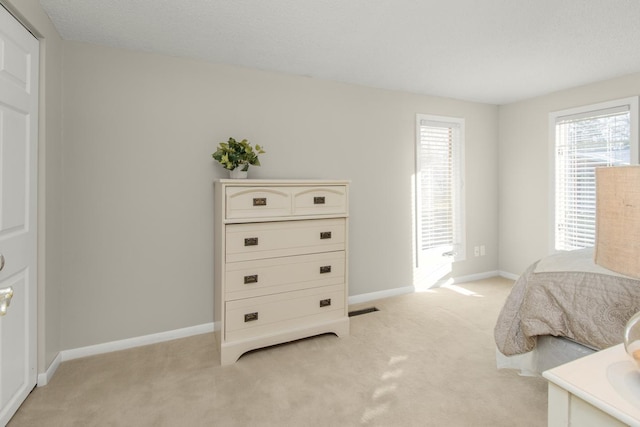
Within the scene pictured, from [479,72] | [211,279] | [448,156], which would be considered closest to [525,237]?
[448,156]

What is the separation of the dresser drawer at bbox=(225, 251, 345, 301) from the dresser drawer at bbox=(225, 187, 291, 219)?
35 cm

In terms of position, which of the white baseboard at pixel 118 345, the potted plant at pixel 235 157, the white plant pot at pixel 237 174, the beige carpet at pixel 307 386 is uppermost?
the potted plant at pixel 235 157

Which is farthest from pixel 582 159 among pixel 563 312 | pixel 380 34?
pixel 380 34

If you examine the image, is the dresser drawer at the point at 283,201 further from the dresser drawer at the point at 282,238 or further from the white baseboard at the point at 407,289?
the white baseboard at the point at 407,289

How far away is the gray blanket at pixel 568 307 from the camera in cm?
167

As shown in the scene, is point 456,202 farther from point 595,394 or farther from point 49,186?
point 49,186

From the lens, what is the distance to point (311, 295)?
2.74 metres

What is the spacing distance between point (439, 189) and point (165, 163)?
3.07 metres

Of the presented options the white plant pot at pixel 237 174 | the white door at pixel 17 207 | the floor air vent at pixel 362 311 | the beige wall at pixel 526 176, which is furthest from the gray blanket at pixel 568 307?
the white door at pixel 17 207

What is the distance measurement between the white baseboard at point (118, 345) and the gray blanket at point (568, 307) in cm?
234

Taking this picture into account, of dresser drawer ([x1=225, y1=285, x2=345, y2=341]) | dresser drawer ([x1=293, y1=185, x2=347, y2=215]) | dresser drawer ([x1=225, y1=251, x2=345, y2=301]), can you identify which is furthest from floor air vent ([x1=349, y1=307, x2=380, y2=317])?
dresser drawer ([x1=293, y1=185, x2=347, y2=215])

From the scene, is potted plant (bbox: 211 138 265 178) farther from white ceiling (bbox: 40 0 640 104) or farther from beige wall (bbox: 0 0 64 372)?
beige wall (bbox: 0 0 64 372)

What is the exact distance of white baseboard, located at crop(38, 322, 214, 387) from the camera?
7.37 ft

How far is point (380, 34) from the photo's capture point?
243cm
